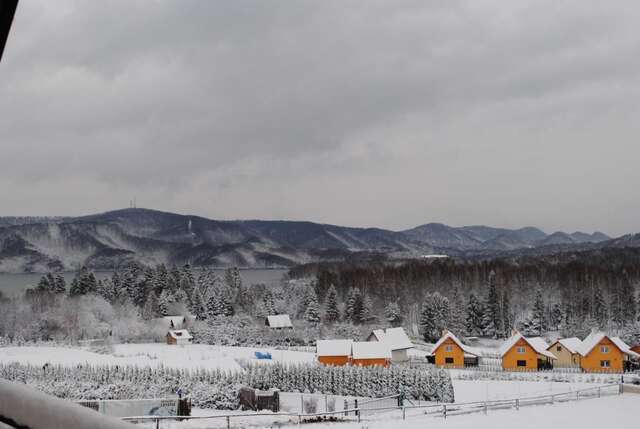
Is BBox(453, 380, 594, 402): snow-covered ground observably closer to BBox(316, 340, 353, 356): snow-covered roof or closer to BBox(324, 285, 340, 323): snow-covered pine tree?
BBox(316, 340, 353, 356): snow-covered roof

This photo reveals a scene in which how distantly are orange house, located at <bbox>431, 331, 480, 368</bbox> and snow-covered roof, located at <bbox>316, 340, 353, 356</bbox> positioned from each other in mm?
7803

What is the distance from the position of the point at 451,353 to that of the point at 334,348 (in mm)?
9761

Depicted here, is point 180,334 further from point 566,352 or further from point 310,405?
point 566,352

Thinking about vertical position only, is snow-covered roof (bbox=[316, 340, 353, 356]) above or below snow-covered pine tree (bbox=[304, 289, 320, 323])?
below

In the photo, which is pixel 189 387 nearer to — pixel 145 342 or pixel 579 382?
pixel 579 382

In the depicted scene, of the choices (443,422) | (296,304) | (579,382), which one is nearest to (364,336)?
(296,304)

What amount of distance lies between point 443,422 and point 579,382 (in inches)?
760

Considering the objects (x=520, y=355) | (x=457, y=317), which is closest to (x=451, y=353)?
(x=520, y=355)

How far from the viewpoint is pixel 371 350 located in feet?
126

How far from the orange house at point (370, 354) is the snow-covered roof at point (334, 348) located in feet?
2.48

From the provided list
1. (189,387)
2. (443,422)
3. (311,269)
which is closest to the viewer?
(443,422)

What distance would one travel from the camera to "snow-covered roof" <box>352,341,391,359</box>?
37.7 m

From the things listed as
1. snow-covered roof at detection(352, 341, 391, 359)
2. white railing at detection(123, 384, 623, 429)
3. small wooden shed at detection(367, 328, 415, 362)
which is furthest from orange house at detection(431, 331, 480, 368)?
white railing at detection(123, 384, 623, 429)

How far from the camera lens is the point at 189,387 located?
25.2 m
